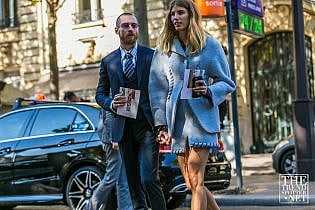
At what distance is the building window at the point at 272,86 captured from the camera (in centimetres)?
2206

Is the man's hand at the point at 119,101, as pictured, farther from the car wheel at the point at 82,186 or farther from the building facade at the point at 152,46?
the building facade at the point at 152,46

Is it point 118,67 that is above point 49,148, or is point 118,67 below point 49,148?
above

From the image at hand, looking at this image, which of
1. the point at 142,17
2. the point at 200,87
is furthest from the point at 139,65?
the point at 142,17

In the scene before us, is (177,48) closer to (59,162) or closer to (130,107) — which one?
(130,107)

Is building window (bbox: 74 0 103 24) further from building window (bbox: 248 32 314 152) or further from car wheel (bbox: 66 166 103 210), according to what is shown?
car wheel (bbox: 66 166 103 210)

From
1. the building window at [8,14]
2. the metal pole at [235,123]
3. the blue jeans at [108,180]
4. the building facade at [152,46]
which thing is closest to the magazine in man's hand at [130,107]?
the blue jeans at [108,180]

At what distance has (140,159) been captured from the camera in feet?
20.0

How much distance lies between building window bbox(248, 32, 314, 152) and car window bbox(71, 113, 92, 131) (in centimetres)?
1371

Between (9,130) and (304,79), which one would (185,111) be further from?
(304,79)

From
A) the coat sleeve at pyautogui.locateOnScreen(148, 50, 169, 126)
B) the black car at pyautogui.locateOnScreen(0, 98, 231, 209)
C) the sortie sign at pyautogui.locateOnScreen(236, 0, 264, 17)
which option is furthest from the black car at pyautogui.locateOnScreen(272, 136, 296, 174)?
the coat sleeve at pyautogui.locateOnScreen(148, 50, 169, 126)

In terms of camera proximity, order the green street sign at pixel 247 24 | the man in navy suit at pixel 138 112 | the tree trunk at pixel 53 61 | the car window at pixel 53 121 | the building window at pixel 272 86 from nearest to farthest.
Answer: the man in navy suit at pixel 138 112
the car window at pixel 53 121
the green street sign at pixel 247 24
the tree trunk at pixel 53 61
the building window at pixel 272 86

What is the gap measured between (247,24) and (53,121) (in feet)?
12.9

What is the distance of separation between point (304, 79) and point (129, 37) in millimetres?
6442

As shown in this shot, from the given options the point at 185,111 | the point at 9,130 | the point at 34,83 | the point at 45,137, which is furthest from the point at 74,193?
the point at 34,83
